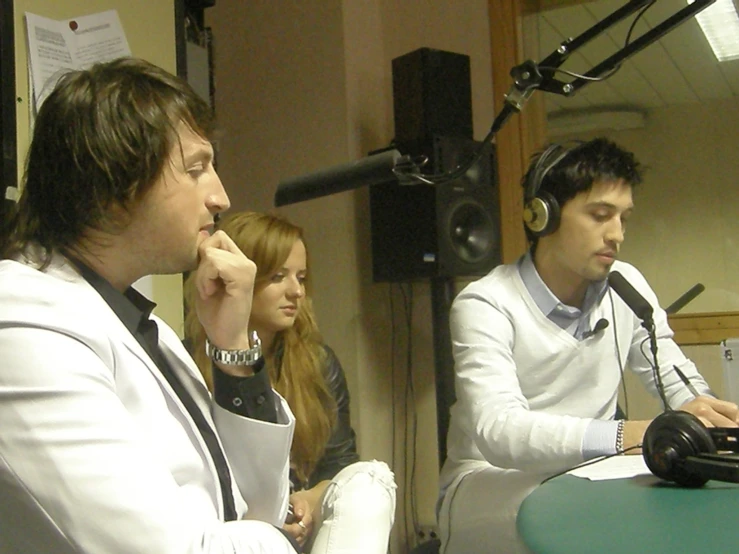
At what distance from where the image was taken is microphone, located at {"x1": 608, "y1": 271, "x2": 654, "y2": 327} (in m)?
1.52

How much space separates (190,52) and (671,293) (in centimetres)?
→ 190

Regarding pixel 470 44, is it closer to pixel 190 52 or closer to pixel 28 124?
pixel 190 52

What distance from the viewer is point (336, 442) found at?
209 centimetres

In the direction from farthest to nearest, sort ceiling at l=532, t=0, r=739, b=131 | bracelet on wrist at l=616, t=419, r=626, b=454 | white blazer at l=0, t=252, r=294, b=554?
ceiling at l=532, t=0, r=739, b=131 < bracelet on wrist at l=616, t=419, r=626, b=454 < white blazer at l=0, t=252, r=294, b=554

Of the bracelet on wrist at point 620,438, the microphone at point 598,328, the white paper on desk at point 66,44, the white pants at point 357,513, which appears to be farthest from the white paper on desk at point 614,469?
the white paper on desk at point 66,44

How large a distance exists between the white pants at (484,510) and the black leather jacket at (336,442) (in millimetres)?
338

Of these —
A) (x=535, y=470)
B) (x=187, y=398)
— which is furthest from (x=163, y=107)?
(x=535, y=470)

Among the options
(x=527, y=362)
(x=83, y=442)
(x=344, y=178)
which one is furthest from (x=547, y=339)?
(x=83, y=442)

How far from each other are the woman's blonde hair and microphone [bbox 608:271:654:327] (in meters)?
0.78

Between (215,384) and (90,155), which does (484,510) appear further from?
(90,155)

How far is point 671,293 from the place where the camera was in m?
2.94

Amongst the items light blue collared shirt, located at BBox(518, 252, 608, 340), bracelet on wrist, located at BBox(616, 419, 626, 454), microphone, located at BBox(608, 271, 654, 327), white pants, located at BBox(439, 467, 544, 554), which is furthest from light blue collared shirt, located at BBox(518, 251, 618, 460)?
bracelet on wrist, located at BBox(616, 419, 626, 454)

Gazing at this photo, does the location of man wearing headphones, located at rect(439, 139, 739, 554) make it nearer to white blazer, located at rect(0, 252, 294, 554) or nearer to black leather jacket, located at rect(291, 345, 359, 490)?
black leather jacket, located at rect(291, 345, 359, 490)

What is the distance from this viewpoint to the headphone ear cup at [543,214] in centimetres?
190
